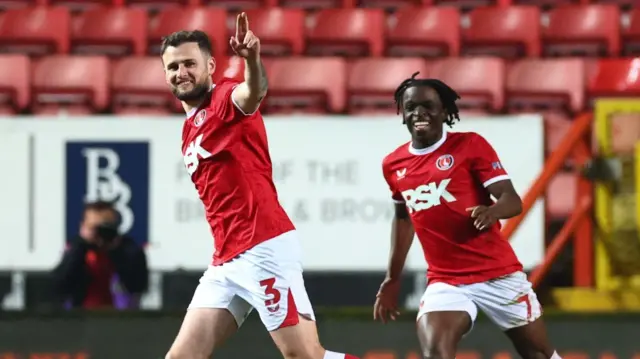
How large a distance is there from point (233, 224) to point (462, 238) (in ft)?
3.05

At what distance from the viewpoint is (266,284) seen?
172 inches

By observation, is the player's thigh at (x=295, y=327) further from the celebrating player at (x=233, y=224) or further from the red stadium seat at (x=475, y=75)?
the red stadium seat at (x=475, y=75)

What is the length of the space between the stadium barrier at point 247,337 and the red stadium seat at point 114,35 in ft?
12.3

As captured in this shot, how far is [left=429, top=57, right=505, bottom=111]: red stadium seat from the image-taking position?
866 cm

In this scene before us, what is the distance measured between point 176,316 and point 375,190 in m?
1.46

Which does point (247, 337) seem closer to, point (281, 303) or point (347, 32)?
point (281, 303)

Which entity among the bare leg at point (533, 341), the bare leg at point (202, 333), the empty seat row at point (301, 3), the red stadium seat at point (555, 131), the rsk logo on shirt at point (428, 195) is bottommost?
the bare leg at point (533, 341)

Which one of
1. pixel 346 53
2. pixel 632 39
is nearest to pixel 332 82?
pixel 346 53

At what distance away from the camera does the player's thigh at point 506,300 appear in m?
4.72

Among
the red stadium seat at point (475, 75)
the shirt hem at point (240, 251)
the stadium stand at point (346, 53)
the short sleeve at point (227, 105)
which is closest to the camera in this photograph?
the short sleeve at point (227, 105)

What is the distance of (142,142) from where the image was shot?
7.00m

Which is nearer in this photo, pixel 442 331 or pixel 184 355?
pixel 184 355

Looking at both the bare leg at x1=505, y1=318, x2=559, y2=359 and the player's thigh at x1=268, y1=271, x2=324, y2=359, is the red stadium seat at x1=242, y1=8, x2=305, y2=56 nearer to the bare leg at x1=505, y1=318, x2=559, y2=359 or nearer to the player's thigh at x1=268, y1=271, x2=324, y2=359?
the bare leg at x1=505, y1=318, x2=559, y2=359

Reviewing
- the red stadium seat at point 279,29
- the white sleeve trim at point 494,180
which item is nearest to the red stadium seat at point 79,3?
the red stadium seat at point 279,29
